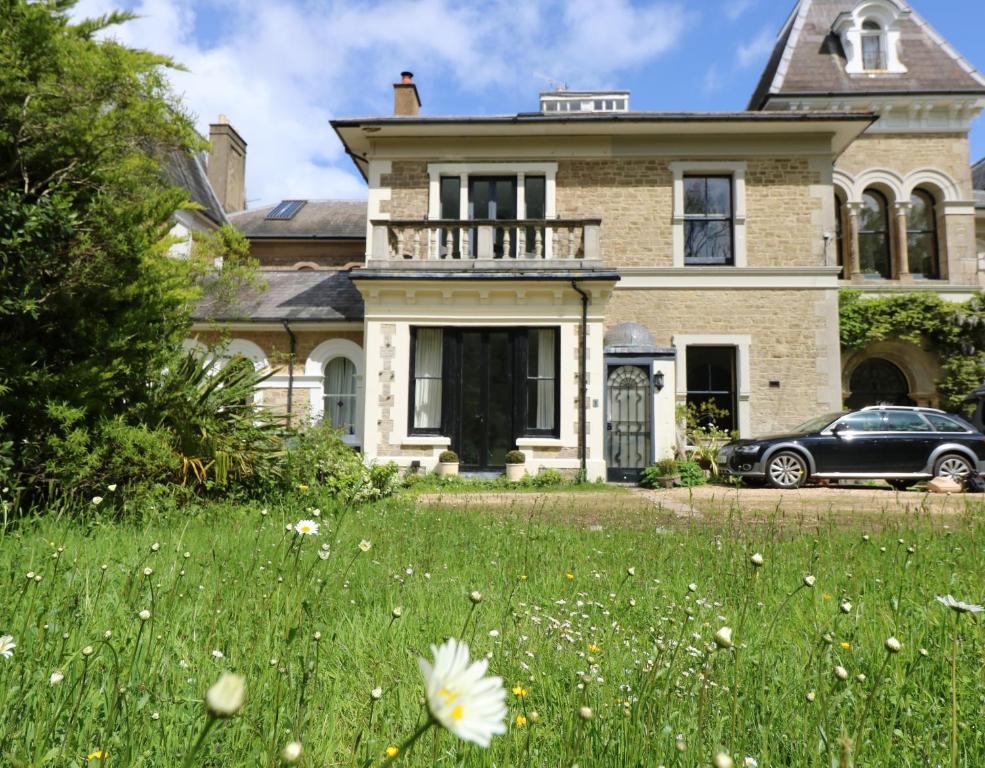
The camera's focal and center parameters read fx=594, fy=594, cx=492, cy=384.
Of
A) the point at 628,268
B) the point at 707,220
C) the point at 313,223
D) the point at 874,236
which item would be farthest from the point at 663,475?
the point at 313,223

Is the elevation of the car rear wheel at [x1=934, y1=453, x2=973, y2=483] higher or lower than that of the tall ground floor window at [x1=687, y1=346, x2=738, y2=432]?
lower

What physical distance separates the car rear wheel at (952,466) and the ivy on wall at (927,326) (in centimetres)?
454

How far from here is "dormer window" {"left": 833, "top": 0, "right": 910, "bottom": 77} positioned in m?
15.8

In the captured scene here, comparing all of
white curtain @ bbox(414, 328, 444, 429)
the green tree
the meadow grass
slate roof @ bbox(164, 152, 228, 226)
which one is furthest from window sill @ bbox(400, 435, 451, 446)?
slate roof @ bbox(164, 152, 228, 226)

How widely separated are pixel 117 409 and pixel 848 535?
238 inches

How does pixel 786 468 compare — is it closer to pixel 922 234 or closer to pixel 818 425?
pixel 818 425

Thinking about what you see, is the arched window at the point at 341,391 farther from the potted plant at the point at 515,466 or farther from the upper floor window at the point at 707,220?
the upper floor window at the point at 707,220

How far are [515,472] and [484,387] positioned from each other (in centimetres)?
187

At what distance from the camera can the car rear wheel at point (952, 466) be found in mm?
9805

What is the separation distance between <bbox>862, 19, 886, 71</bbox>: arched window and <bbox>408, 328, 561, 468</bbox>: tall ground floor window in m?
12.5

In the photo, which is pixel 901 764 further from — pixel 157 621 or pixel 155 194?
pixel 155 194

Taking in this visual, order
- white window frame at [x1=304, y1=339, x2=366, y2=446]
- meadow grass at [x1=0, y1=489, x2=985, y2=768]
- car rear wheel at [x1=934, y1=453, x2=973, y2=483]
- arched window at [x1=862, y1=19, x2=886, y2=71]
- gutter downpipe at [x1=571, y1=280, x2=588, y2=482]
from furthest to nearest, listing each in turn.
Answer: arched window at [x1=862, y1=19, x2=886, y2=71]
white window frame at [x1=304, y1=339, x2=366, y2=446]
gutter downpipe at [x1=571, y1=280, x2=588, y2=482]
car rear wheel at [x1=934, y1=453, x2=973, y2=483]
meadow grass at [x1=0, y1=489, x2=985, y2=768]

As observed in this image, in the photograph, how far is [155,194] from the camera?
17.4 ft

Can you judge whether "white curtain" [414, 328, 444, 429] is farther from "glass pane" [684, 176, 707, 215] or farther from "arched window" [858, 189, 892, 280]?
"arched window" [858, 189, 892, 280]
